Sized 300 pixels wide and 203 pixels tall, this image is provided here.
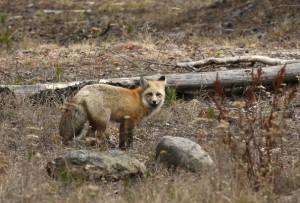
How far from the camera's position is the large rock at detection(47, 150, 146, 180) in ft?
25.0

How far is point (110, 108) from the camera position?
375 inches

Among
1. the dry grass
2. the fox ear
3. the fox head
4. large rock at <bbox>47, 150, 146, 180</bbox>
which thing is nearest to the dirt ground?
the dry grass

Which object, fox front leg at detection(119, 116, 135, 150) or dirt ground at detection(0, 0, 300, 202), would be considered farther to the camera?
fox front leg at detection(119, 116, 135, 150)

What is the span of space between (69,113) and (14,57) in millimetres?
6021

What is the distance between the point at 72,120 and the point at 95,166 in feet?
5.31

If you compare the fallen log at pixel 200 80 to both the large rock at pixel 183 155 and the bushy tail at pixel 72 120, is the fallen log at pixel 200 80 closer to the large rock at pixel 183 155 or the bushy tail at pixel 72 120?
the bushy tail at pixel 72 120

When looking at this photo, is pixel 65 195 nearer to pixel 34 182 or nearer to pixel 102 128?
pixel 34 182

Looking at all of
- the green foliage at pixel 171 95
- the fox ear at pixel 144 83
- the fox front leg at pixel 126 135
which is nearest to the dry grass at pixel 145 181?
the fox front leg at pixel 126 135

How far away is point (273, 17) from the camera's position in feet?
70.7

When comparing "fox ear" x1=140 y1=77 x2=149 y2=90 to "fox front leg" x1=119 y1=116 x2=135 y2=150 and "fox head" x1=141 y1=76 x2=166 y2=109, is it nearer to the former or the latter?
"fox head" x1=141 y1=76 x2=166 y2=109

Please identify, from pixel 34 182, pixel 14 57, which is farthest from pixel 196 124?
pixel 14 57

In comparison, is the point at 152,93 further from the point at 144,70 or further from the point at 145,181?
the point at 144,70

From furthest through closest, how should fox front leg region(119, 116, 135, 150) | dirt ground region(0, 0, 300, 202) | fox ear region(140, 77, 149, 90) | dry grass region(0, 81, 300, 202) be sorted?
fox ear region(140, 77, 149, 90) < fox front leg region(119, 116, 135, 150) < dirt ground region(0, 0, 300, 202) < dry grass region(0, 81, 300, 202)

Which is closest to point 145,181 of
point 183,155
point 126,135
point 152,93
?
point 183,155
